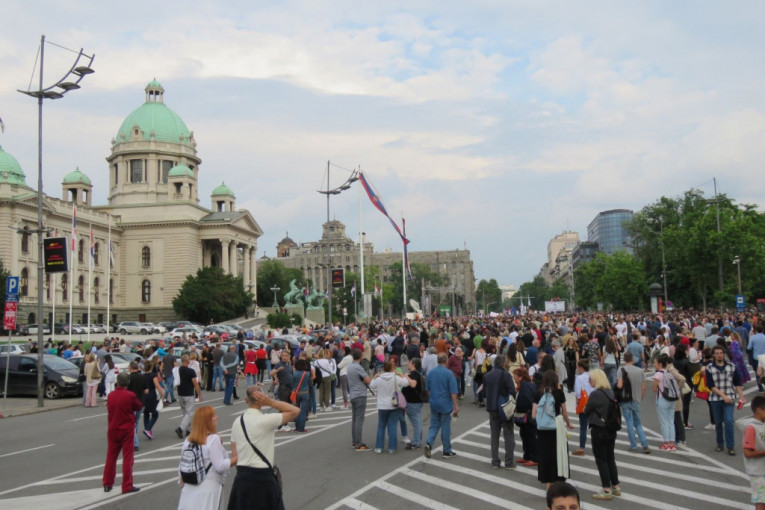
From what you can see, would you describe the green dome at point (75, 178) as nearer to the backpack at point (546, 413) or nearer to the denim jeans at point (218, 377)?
the denim jeans at point (218, 377)

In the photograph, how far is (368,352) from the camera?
24156mm

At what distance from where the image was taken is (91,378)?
21547mm

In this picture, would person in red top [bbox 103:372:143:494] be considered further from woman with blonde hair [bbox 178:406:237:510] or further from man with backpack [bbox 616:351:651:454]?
man with backpack [bbox 616:351:651:454]

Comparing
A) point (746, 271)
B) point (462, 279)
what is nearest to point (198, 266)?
point (746, 271)

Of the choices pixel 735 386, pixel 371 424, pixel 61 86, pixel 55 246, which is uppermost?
pixel 61 86

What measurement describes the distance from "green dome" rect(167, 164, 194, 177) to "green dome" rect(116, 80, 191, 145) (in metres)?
6.12

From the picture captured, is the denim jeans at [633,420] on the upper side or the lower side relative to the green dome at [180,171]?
lower

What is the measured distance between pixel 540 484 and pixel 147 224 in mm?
89950

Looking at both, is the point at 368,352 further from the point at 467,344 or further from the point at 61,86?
the point at 61,86

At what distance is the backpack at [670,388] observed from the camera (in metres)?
11.6

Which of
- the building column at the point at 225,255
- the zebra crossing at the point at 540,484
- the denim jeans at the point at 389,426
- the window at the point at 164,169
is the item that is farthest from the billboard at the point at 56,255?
the window at the point at 164,169

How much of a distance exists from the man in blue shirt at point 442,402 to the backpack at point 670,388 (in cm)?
346

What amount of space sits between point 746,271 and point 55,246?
49780 millimetres

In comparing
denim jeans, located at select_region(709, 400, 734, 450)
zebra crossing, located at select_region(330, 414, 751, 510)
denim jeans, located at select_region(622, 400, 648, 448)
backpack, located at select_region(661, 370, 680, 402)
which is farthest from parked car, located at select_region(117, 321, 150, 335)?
denim jeans, located at select_region(709, 400, 734, 450)
